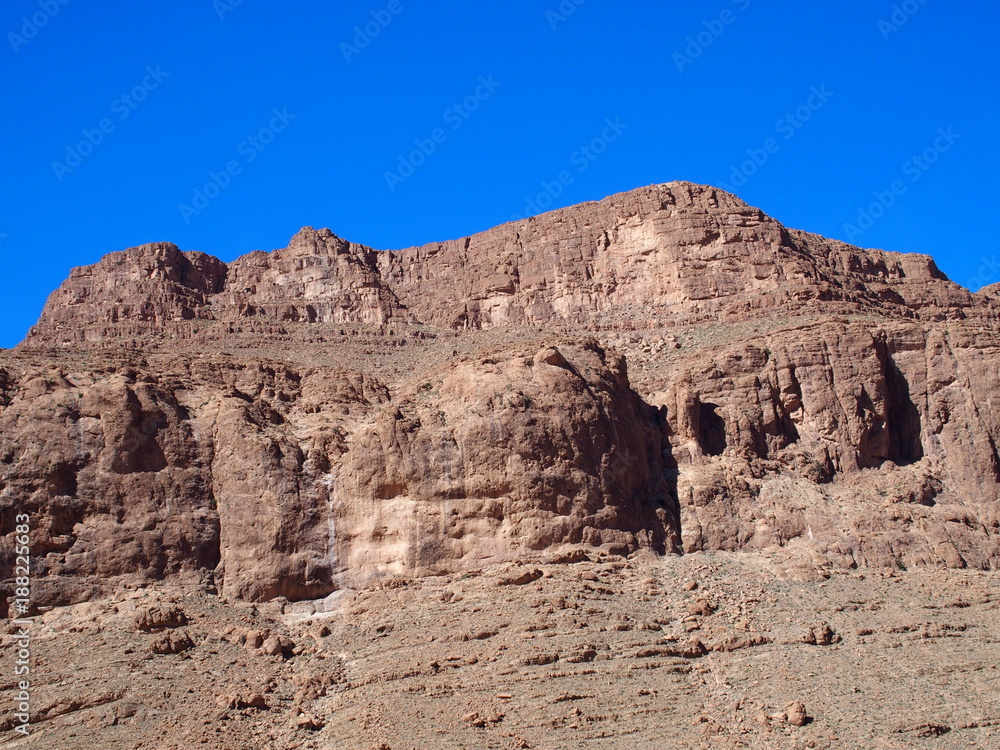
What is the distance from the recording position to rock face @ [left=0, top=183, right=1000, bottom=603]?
156 ft

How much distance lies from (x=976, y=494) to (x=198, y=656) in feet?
108

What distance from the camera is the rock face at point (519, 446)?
47562mm

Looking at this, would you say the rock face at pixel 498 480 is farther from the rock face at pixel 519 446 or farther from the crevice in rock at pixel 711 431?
the crevice in rock at pixel 711 431

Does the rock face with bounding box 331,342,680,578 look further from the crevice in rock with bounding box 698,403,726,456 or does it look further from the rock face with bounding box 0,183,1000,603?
the crevice in rock with bounding box 698,403,726,456

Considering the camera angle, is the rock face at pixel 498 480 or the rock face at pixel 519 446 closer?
the rock face at pixel 519 446

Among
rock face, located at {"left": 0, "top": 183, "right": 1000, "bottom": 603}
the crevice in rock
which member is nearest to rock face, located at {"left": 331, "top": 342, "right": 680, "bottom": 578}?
rock face, located at {"left": 0, "top": 183, "right": 1000, "bottom": 603}

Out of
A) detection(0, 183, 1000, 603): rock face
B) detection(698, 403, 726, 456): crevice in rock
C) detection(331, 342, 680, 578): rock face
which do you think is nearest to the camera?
detection(0, 183, 1000, 603): rock face

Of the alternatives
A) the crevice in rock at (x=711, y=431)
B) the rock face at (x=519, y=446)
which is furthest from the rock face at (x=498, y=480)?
the crevice in rock at (x=711, y=431)

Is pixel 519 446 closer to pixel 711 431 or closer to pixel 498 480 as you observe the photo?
pixel 498 480

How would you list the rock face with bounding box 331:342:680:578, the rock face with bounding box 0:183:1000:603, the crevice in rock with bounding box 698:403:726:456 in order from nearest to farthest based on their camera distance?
the rock face with bounding box 0:183:1000:603
the rock face with bounding box 331:342:680:578
the crevice in rock with bounding box 698:403:726:456

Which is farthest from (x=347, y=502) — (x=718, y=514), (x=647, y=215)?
(x=647, y=215)

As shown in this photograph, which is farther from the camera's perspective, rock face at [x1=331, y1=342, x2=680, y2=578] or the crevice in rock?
the crevice in rock

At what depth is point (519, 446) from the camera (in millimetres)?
49500

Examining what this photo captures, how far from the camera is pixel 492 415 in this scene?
50562mm
